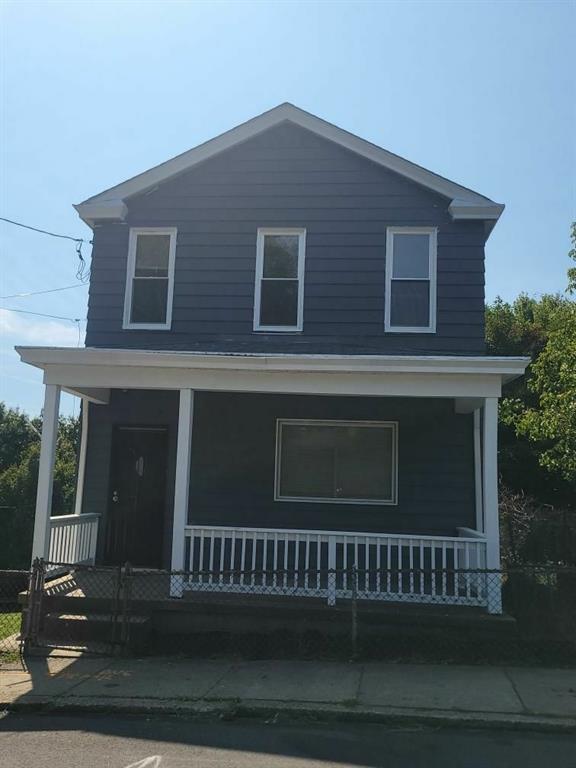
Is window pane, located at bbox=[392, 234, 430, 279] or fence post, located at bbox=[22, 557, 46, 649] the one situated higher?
window pane, located at bbox=[392, 234, 430, 279]

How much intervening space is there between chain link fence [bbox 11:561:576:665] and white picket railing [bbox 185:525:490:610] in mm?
36

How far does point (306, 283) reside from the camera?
10727 mm

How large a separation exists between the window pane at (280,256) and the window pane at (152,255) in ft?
5.33

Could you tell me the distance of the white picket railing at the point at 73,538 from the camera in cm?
916

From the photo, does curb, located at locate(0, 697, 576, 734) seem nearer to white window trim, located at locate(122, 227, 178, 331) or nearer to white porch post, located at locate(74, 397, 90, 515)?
white porch post, located at locate(74, 397, 90, 515)

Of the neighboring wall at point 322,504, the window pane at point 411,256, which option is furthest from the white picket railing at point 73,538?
the window pane at point 411,256

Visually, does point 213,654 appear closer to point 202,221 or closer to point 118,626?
point 118,626

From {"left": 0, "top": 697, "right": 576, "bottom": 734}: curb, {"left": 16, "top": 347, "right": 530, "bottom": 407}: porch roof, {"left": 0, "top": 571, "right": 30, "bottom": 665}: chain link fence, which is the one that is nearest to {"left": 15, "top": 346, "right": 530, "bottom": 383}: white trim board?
{"left": 16, "top": 347, "right": 530, "bottom": 407}: porch roof

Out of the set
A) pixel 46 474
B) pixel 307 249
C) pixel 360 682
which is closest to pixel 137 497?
pixel 46 474

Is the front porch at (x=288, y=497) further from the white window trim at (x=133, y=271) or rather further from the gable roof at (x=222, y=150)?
the gable roof at (x=222, y=150)

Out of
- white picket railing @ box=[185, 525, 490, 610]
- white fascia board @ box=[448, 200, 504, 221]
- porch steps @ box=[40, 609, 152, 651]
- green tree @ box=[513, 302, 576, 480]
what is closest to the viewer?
porch steps @ box=[40, 609, 152, 651]

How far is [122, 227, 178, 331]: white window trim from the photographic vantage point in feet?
35.4

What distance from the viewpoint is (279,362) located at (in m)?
8.76

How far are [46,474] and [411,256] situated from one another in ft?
20.4
